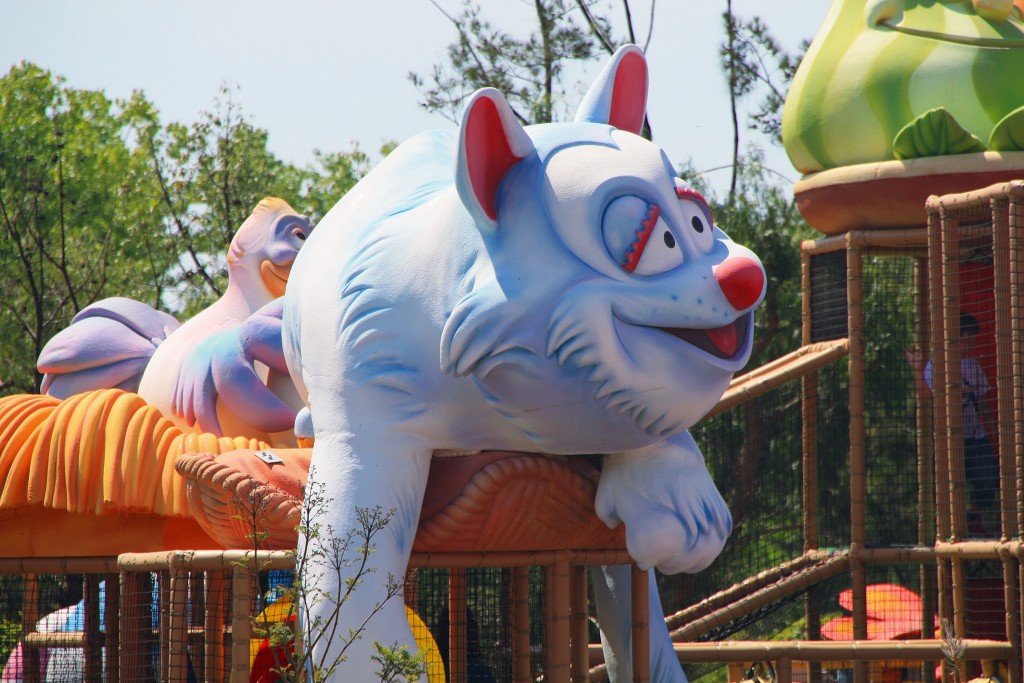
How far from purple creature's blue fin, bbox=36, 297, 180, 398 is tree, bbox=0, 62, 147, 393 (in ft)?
14.3

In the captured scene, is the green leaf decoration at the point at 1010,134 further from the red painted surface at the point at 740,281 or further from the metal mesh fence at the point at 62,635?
the metal mesh fence at the point at 62,635

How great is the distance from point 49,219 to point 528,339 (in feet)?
30.7

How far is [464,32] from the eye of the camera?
12.9m

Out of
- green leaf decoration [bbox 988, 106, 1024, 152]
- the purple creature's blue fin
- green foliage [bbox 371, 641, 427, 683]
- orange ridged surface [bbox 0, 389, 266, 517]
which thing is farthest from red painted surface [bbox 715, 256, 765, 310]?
the purple creature's blue fin

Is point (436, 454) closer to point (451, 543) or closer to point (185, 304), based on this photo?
point (451, 543)

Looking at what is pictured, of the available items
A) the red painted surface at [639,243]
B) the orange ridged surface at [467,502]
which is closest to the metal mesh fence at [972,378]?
the orange ridged surface at [467,502]

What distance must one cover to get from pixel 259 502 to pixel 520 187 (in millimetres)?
1161

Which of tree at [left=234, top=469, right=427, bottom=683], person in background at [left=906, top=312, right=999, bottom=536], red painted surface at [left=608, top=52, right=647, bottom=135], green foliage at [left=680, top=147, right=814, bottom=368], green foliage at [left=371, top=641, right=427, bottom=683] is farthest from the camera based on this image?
green foliage at [left=680, top=147, right=814, bottom=368]

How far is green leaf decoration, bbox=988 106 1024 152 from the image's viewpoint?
642 centimetres

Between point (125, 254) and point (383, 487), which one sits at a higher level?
point (125, 254)

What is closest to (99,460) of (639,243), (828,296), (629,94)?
(639,243)

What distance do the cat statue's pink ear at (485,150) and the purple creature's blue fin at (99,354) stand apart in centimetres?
336

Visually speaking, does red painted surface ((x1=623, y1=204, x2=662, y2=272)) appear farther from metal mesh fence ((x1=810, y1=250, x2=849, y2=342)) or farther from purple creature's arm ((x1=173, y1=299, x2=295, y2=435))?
metal mesh fence ((x1=810, y1=250, x2=849, y2=342))

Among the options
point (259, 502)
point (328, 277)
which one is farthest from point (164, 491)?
point (328, 277)
